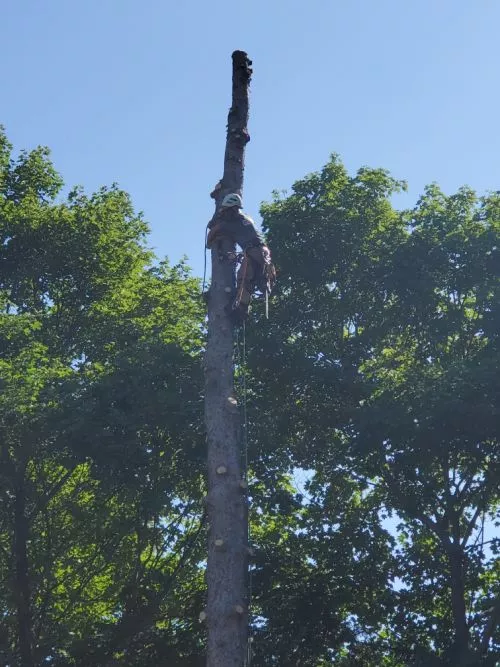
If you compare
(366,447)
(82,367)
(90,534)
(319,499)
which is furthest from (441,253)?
(90,534)

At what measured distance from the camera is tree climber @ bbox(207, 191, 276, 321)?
34.4ft

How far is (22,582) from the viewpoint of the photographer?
17.2 meters

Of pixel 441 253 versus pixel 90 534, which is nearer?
pixel 441 253

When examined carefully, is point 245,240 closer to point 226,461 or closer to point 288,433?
point 226,461

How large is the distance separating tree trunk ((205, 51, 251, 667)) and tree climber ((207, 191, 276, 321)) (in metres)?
0.15

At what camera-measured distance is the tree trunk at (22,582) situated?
16447mm

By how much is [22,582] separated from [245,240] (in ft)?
32.6

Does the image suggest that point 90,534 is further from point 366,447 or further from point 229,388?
point 229,388

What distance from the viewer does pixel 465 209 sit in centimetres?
1850

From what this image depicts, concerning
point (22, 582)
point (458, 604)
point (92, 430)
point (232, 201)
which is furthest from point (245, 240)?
point (22, 582)

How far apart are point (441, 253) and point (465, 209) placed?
61.1 inches

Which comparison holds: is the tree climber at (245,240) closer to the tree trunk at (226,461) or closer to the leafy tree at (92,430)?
the tree trunk at (226,461)

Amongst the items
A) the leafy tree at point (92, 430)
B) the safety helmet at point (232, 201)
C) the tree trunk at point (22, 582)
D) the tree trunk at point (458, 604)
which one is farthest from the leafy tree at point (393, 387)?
the safety helmet at point (232, 201)

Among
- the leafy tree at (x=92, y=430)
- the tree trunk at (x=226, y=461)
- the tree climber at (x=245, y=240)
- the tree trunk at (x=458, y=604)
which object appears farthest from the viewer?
the leafy tree at (x=92, y=430)
